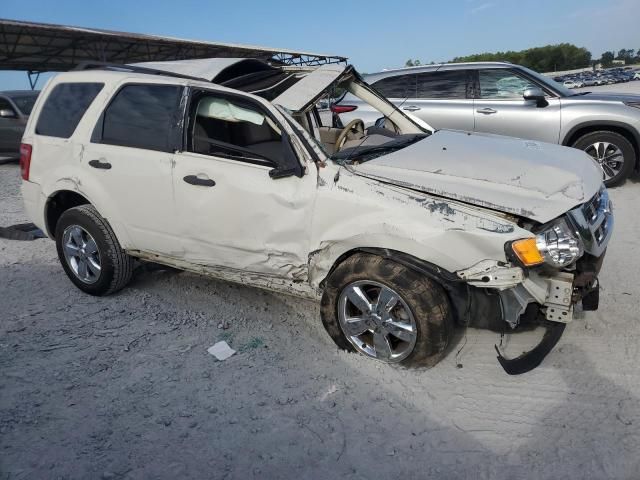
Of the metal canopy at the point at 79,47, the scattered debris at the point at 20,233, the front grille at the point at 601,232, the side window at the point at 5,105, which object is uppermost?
the metal canopy at the point at 79,47

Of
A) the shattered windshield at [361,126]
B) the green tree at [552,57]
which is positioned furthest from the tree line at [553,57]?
the shattered windshield at [361,126]

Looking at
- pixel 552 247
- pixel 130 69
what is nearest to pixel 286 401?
pixel 552 247

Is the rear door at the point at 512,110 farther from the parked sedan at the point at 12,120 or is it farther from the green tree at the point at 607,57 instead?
the green tree at the point at 607,57

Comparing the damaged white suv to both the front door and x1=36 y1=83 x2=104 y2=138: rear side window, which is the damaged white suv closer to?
x1=36 y1=83 x2=104 y2=138: rear side window

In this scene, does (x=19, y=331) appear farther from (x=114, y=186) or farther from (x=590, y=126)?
(x=590, y=126)

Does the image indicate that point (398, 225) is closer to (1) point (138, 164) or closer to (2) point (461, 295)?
(2) point (461, 295)

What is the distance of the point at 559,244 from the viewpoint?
273 cm

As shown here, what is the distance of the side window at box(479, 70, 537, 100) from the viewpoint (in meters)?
7.25

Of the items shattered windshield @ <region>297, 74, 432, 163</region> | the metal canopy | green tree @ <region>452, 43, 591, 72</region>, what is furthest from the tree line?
shattered windshield @ <region>297, 74, 432, 163</region>

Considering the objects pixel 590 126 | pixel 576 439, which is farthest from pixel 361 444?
pixel 590 126

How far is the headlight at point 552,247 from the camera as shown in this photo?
2.64 meters

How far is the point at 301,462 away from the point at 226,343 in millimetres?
1276

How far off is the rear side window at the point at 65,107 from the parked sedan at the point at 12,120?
7088mm

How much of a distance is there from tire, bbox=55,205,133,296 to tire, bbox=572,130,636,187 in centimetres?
598
